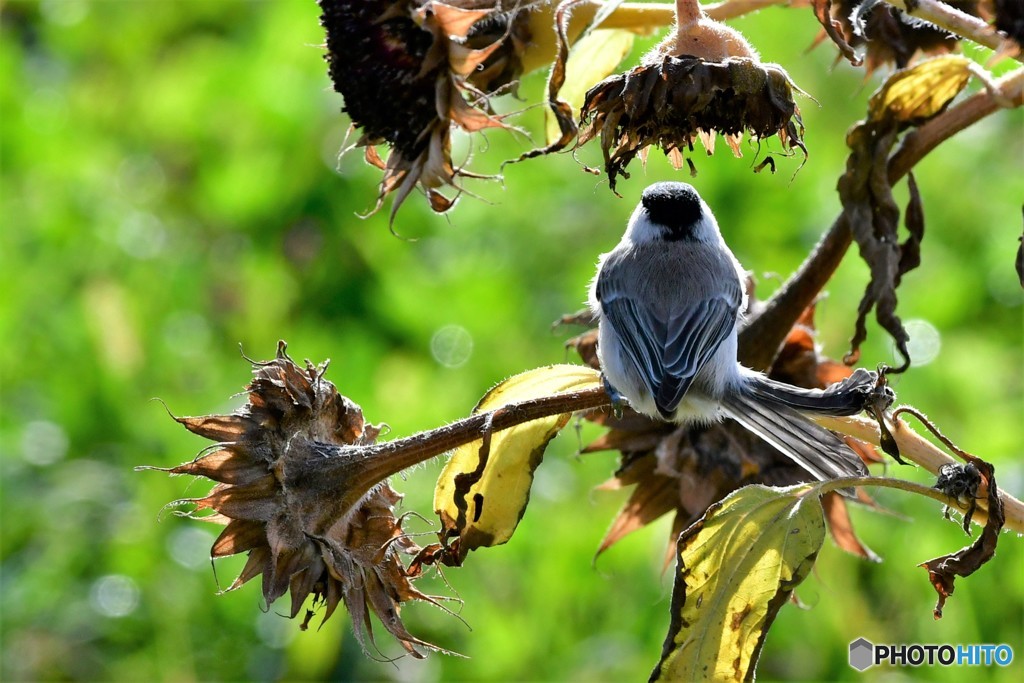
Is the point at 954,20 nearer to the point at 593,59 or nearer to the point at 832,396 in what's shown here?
the point at 832,396

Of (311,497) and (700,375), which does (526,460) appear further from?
(700,375)

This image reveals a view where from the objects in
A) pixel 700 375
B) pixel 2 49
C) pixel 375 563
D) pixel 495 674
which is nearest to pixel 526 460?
pixel 375 563

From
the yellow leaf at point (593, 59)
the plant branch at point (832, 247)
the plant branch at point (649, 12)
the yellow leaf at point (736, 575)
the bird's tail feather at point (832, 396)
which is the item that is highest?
the yellow leaf at point (593, 59)

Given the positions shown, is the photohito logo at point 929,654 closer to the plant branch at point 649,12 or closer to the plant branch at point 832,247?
the plant branch at point 832,247

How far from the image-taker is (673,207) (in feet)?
6.14

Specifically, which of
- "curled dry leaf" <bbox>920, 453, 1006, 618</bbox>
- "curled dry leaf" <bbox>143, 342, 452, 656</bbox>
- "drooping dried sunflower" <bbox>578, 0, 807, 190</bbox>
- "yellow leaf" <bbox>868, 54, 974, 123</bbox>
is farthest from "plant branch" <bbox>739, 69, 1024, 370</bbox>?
"curled dry leaf" <bbox>143, 342, 452, 656</bbox>

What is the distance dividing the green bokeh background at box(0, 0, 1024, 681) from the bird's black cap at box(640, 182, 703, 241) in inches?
21.0

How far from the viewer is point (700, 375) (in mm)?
1581

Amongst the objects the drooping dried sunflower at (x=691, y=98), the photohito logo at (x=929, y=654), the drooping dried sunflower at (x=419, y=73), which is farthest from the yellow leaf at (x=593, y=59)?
the photohito logo at (x=929, y=654)

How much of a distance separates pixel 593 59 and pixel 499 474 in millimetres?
492

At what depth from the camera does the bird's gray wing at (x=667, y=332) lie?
1.59m

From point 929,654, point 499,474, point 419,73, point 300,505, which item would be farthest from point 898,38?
point 929,654

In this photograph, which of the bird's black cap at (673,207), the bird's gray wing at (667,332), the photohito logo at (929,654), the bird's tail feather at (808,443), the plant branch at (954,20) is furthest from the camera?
the photohito logo at (929,654)

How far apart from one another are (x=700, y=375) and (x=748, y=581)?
439 mm
